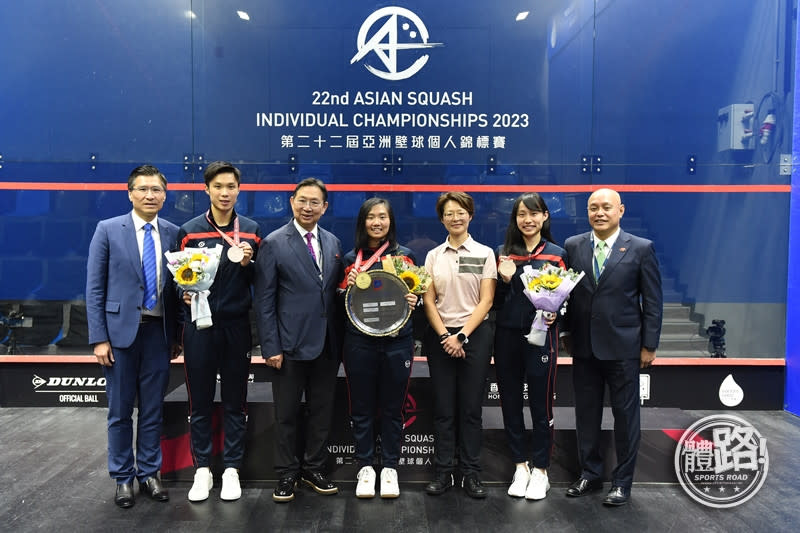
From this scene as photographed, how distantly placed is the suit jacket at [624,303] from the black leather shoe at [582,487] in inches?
29.6

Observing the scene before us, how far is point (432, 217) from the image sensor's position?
407 cm

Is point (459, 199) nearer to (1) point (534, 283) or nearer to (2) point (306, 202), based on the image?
(1) point (534, 283)

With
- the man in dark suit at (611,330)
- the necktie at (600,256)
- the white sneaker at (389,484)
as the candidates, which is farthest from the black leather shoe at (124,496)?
the necktie at (600,256)

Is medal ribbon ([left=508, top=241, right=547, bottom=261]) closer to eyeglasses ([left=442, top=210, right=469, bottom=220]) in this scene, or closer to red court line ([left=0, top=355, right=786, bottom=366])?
eyeglasses ([left=442, top=210, right=469, bottom=220])

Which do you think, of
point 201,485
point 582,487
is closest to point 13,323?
point 201,485

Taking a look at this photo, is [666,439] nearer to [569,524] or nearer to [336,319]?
[569,524]

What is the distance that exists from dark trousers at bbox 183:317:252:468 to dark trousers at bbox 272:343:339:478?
207 millimetres

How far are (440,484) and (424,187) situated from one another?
220 cm

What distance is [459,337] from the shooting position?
2.73 m

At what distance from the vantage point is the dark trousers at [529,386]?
274 cm

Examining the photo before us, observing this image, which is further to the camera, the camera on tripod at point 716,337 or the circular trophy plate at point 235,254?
the camera on tripod at point 716,337

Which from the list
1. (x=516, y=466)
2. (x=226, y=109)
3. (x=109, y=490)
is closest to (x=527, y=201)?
(x=516, y=466)

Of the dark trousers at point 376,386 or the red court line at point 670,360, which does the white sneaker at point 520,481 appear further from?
the red court line at point 670,360

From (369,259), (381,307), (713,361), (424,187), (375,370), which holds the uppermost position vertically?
(424,187)
